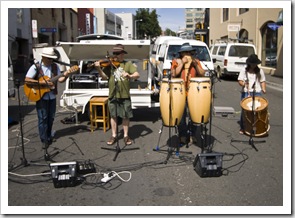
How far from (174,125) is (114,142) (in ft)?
4.64

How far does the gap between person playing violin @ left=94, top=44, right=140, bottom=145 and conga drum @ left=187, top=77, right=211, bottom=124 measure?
1.08 metres

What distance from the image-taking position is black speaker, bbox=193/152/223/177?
4.76 meters

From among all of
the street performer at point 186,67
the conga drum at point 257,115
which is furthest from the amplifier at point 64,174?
the conga drum at point 257,115

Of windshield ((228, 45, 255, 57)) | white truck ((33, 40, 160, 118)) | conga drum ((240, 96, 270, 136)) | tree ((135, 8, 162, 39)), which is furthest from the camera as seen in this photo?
tree ((135, 8, 162, 39))

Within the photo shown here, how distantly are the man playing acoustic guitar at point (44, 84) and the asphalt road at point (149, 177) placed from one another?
602 mm

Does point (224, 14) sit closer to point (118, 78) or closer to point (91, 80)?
point (91, 80)

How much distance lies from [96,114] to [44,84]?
6.08 feet

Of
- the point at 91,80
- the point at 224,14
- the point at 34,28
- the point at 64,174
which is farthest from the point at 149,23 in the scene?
the point at 64,174

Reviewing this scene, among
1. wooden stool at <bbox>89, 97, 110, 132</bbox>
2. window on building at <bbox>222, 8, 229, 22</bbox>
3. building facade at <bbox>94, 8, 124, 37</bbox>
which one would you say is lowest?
wooden stool at <bbox>89, 97, 110, 132</bbox>

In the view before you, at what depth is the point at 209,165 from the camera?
15.7 ft

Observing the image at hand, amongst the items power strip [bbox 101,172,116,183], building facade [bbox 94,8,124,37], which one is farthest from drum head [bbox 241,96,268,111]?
building facade [bbox 94,8,124,37]

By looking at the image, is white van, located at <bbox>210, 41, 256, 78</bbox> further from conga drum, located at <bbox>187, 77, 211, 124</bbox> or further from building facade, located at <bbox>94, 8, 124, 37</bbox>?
building facade, located at <bbox>94, 8, 124, 37</bbox>

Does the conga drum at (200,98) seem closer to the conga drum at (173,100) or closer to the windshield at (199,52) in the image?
the conga drum at (173,100)

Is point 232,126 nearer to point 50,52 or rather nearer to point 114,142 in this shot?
point 114,142
